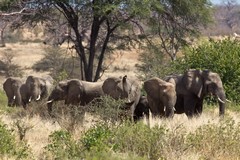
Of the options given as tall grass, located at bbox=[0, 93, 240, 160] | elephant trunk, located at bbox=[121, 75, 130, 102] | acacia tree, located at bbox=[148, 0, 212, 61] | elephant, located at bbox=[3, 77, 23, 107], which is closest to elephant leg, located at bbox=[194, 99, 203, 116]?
elephant trunk, located at bbox=[121, 75, 130, 102]

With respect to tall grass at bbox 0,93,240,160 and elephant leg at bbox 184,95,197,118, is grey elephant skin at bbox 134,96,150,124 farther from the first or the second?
tall grass at bbox 0,93,240,160

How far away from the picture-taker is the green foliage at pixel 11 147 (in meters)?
8.12

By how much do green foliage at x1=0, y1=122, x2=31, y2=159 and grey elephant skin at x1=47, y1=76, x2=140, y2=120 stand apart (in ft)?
16.7

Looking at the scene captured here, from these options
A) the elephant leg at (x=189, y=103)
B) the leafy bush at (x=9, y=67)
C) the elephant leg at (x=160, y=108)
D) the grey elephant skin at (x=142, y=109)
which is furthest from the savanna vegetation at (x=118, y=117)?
the leafy bush at (x=9, y=67)

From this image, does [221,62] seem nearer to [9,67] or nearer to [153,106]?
[153,106]

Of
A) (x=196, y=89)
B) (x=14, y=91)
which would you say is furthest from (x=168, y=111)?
(x=14, y=91)

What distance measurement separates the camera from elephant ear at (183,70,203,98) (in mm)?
14578

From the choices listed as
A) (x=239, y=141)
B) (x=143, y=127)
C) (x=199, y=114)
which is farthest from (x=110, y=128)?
(x=199, y=114)

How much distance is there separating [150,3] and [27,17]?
5.27 m

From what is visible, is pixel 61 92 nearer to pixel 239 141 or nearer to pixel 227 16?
pixel 239 141

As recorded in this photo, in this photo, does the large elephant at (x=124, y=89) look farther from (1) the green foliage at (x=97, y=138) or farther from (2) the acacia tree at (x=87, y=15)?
(2) the acacia tree at (x=87, y=15)

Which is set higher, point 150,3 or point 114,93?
point 150,3

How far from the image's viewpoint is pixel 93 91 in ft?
48.8

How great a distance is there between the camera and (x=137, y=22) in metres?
22.8
